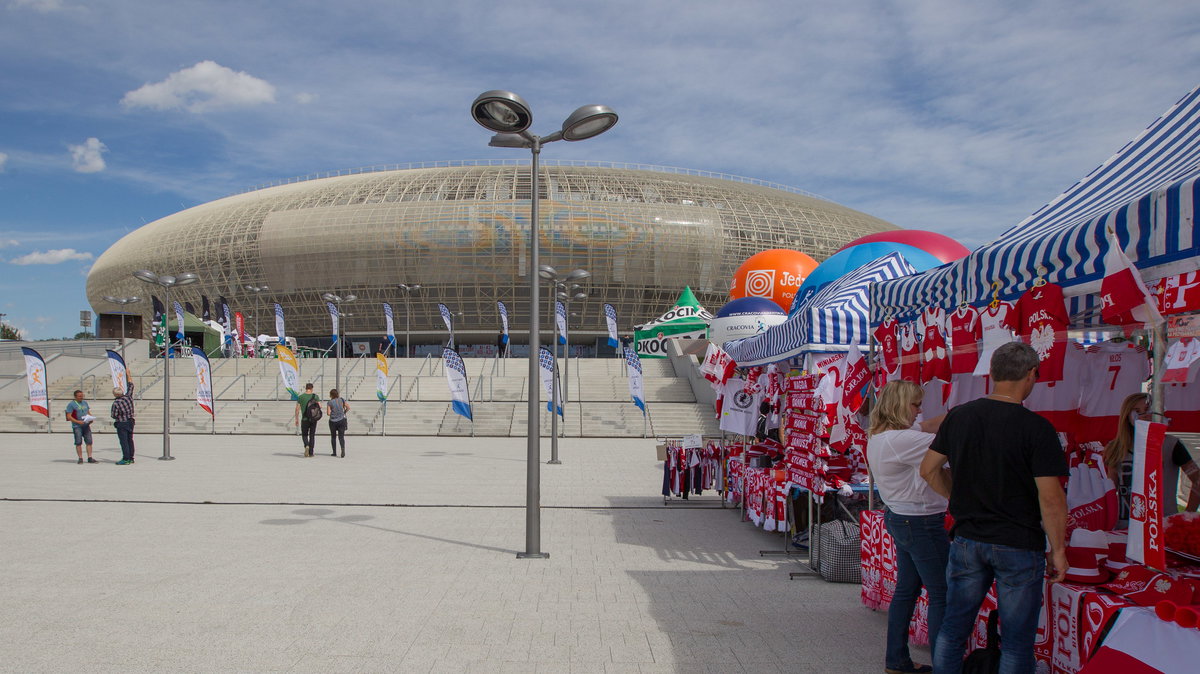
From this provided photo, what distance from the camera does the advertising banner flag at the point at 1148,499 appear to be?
10.4ft

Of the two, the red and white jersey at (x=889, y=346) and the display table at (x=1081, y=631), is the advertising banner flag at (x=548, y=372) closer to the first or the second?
the red and white jersey at (x=889, y=346)

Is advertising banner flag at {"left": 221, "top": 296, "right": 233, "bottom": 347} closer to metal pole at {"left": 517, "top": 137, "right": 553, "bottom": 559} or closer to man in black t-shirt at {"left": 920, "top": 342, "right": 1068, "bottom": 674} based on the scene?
metal pole at {"left": 517, "top": 137, "right": 553, "bottom": 559}

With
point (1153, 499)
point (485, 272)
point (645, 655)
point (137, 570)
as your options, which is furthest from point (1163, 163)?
point (485, 272)

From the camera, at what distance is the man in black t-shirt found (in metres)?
3.26

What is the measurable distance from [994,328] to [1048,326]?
0.42 metres

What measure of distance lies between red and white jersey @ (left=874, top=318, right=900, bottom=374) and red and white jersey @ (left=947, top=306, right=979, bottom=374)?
71cm

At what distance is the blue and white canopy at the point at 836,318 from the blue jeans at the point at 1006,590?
11.7ft

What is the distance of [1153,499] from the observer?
317cm

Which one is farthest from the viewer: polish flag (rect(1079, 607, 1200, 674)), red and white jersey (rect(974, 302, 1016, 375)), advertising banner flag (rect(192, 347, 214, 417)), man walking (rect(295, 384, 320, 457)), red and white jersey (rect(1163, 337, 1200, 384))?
advertising banner flag (rect(192, 347, 214, 417))

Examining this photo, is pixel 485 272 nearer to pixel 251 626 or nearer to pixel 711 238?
pixel 711 238

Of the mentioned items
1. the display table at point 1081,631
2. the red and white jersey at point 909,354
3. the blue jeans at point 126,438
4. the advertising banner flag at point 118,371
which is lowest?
the blue jeans at point 126,438

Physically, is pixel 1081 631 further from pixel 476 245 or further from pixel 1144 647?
pixel 476 245

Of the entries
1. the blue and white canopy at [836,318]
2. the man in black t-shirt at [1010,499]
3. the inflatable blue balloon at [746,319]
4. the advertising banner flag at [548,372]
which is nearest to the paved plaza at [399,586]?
the man in black t-shirt at [1010,499]

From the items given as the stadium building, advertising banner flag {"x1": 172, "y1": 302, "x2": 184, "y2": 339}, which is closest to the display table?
advertising banner flag {"x1": 172, "y1": 302, "x2": 184, "y2": 339}
